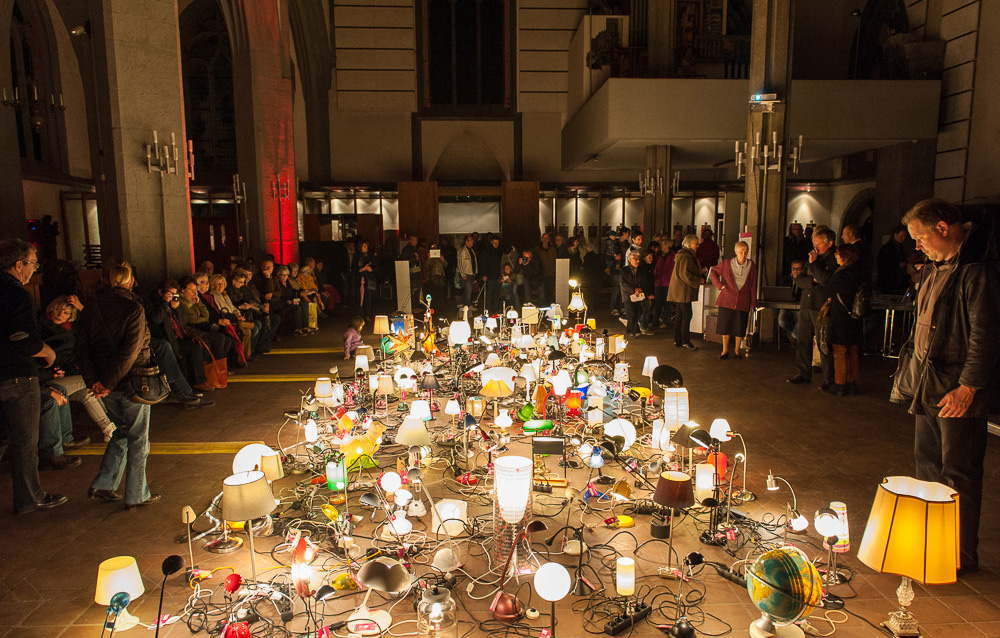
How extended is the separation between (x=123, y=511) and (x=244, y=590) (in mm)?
1841

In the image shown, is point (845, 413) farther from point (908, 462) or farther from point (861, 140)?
point (861, 140)

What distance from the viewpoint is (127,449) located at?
5.06 metres

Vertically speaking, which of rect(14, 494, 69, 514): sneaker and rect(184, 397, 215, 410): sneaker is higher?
rect(184, 397, 215, 410): sneaker

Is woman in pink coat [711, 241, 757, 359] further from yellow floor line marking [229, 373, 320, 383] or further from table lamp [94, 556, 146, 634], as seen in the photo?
table lamp [94, 556, 146, 634]

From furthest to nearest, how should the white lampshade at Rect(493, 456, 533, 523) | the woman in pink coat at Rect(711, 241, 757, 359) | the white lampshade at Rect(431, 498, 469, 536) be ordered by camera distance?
the woman in pink coat at Rect(711, 241, 757, 359) < the white lampshade at Rect(431, 498, 469, 536) < the white lampshade at Rect(493, 456, 533, 523)

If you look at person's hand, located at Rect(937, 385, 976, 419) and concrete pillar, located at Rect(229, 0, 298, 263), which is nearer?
person's hand, located at Rect(937, 385, 976, 419)

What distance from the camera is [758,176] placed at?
36.2 feet

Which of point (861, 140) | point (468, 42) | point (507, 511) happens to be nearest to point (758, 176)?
point (861, 140)

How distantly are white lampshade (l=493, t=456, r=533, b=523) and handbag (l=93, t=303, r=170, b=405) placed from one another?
2768 millimetres

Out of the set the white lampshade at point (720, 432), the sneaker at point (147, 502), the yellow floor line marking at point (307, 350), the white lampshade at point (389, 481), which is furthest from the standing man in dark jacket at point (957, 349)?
the yellow floor line marking at point (307, 350)

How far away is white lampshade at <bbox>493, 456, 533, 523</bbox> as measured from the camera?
3691mm

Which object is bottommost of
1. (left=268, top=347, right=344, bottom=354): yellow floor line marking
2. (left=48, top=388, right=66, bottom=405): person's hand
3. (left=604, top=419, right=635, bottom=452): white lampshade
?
(left=268, top=347, right=344, bottom=354): yellow floor line marking

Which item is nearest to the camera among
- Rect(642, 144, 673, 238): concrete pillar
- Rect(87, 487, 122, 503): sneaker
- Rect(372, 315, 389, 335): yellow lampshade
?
Rect(87, 487, 122, 503): sneaker

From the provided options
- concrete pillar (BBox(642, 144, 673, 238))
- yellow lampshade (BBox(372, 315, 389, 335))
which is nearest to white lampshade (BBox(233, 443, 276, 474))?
yellow lampshade (BBox(372, 315, 389, 335))
